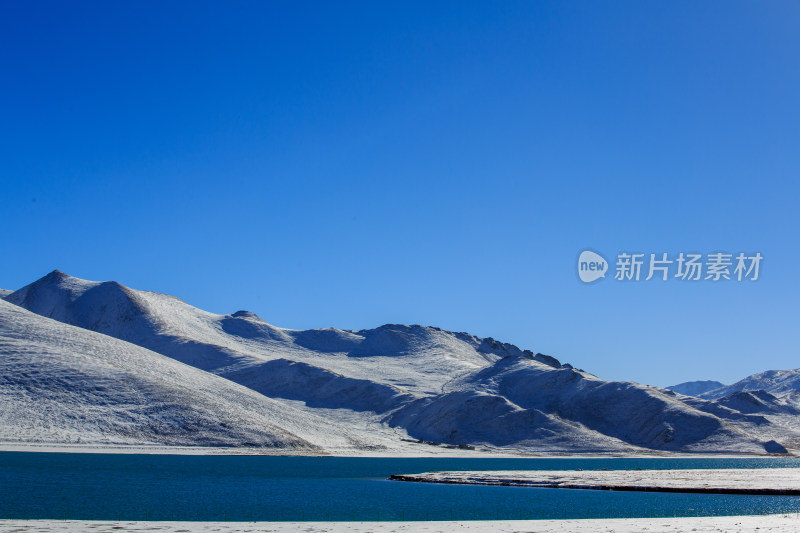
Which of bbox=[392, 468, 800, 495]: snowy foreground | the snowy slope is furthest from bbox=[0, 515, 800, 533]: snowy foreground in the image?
the snowy slope

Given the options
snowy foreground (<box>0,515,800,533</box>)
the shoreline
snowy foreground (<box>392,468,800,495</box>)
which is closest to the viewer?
snowy foreground (<box>0,515,800,533</box>)

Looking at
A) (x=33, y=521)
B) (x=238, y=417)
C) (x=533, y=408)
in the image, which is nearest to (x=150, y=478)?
(x=33, y=521)

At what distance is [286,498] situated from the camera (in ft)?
181

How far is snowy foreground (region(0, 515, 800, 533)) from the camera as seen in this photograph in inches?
1339

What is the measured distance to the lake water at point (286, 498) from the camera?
45.1 metres

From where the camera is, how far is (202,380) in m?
146

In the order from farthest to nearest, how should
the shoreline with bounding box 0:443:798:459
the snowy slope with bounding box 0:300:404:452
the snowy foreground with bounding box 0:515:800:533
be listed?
the snowy slope with bounding box 0:300:404:452, the shoreline with bounding box 0:443:798:459, the snowy foreground with bounding box 0:515:800:533

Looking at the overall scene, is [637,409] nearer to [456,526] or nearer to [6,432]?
[6,432]

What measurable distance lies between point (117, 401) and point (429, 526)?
93.6 meters

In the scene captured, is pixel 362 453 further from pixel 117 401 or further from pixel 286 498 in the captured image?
pixel 286 498

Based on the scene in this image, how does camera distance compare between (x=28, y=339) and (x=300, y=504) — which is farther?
(x=28, y=339)

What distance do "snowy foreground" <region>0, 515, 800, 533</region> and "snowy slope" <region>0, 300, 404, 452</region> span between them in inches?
3012

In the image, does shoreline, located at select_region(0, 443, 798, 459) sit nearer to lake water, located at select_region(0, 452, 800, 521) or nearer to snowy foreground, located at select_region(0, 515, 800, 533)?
lake water, located at select_region(0, 452, 800, 521)

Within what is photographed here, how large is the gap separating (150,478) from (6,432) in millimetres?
46261
